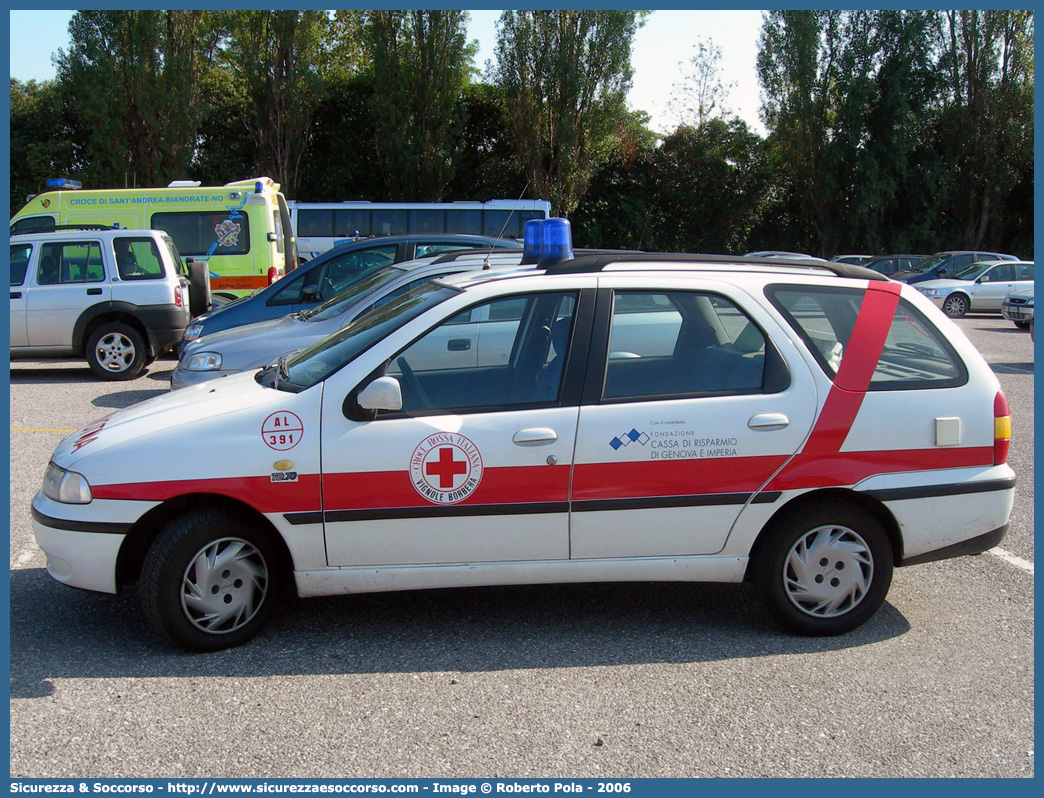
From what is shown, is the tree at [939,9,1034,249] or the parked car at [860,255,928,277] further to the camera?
the tree at [939,9,1034,249]

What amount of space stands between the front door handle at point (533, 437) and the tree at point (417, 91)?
96.2 ft

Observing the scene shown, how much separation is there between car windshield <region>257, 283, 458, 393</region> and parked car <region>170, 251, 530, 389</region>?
117 inches

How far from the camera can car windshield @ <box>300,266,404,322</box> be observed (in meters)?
8.59

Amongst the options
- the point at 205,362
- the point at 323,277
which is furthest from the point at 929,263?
the point at 205,362

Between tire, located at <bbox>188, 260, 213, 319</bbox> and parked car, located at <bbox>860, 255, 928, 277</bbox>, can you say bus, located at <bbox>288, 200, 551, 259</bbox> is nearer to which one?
parked car, located at <bbox>860, 255, 928, 277</bbox>

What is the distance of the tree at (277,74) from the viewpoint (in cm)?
3002

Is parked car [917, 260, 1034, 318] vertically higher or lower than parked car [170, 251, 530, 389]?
higher

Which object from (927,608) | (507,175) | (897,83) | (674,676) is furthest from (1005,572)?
(897,83)

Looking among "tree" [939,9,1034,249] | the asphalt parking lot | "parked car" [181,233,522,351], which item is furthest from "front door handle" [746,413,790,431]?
"tree" [939,9,1034,249]

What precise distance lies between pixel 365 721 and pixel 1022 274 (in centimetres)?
2549

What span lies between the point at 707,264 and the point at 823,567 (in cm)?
149

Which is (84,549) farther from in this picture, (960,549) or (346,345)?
(960,549)

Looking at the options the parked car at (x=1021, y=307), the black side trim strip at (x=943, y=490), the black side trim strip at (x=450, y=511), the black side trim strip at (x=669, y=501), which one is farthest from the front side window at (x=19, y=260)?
the parked car at (x=1021, y=307)
